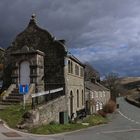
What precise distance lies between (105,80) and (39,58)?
85.5 m

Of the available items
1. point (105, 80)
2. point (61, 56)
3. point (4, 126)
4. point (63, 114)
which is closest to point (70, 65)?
point (61, 56)

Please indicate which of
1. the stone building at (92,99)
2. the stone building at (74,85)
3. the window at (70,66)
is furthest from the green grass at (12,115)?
the stone building at (92,99)

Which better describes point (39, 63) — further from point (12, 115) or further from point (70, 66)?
point (12, 115)

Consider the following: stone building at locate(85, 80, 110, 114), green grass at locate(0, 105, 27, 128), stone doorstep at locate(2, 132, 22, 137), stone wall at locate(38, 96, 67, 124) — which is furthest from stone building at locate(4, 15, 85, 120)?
stone building at locate(85, 80, 110, 114)

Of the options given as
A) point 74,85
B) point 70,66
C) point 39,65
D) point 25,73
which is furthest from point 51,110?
point 74,85

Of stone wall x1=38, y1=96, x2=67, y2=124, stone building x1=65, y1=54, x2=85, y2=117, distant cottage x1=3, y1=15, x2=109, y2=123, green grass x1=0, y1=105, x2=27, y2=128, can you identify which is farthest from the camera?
stone building x1=65, y1=54, x2=85, y2=117

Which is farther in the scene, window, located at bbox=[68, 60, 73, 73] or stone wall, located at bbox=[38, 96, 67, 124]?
window, located at bbox=[68, 60, 73, 73]

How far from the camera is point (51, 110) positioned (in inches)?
1190

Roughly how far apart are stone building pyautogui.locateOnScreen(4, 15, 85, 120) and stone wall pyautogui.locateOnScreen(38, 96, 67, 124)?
163cm

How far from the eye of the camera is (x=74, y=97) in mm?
44375

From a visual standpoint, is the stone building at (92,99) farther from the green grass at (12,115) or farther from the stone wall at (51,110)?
the green grass at (12,115)

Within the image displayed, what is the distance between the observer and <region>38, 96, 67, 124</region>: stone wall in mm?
27467

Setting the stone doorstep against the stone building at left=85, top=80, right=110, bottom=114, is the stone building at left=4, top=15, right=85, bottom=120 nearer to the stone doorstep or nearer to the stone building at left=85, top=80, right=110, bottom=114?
the stone doorstep

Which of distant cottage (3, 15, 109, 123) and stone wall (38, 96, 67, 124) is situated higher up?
distant cottage (3, 15, 109, 123)
